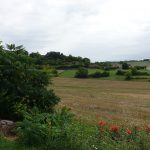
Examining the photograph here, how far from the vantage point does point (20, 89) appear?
13484mm

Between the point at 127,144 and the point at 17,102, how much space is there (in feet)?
16.8

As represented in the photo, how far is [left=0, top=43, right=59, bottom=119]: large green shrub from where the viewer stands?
13.5 m

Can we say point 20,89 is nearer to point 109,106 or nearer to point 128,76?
point 109,106

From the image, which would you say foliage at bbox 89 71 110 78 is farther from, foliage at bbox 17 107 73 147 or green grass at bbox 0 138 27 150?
green grass at bbox 0 138 27 150

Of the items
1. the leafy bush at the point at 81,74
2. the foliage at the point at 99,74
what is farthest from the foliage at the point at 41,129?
the foliage at the point at 99,74

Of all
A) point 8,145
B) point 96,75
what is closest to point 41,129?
point 8,145

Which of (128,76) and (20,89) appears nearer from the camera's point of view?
(20,89)

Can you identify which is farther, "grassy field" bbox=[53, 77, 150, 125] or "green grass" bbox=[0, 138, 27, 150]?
"grassy field" bbox=[53, 77, 150, 125]

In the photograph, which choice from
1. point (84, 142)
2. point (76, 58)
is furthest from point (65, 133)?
point (76, 58)

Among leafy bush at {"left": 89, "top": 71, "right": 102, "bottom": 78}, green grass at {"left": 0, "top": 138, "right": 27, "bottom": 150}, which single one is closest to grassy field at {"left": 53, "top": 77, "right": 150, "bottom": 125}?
green grass at {"left": 0, "top": 138, "right": 27, "bottom": 150}

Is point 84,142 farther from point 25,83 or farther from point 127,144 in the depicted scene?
point 25,83

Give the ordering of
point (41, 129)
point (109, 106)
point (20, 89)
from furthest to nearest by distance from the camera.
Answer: point (109, 106)
point (20, 89)
point (41, 129)

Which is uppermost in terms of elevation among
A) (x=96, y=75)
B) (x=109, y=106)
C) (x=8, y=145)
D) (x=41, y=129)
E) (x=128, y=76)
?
(x=41, y=129)

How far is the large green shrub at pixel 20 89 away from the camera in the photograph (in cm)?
1351
